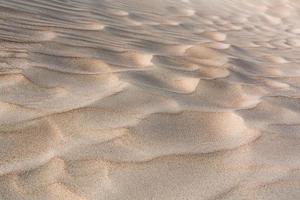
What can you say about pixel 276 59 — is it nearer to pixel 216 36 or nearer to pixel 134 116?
pixel 216 36

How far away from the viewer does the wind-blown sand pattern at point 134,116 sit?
1396mm

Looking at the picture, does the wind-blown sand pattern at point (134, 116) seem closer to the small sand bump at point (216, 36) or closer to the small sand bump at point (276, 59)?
the small sand bump at point (276, 59)

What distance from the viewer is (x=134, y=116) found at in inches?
68.2

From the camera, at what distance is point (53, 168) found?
1390 mm

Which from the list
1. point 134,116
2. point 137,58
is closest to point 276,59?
point 137,58

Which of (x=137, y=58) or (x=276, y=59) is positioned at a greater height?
(x=137, y=58)

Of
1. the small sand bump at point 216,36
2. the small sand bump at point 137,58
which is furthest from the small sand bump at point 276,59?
the small sand bump at point 137,58

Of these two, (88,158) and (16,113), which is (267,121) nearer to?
(88,158)

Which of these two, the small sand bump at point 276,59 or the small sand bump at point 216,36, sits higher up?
the small sand bump at point 276,59

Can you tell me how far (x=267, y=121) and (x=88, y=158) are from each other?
747 millimetres

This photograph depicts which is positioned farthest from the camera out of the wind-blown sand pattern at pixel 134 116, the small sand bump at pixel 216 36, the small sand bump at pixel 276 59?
the small sand bump at pixel 216 36

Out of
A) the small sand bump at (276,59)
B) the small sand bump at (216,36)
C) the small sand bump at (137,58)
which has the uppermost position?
the small sand bump at (137,58)

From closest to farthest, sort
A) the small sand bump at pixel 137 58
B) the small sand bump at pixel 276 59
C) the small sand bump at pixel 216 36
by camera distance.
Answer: the small sand bump at pixel 137 58 → the small sand bump at pixel 276 59 → the small sand bump at pixel 216 36

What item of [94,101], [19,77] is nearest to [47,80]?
[19,77]
